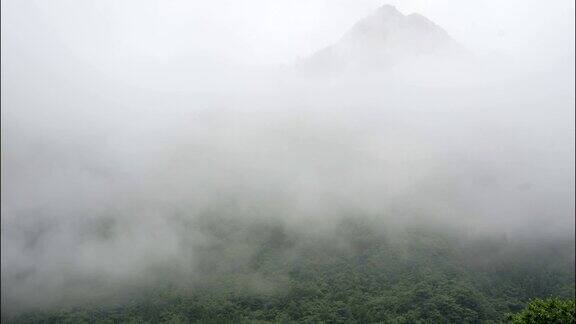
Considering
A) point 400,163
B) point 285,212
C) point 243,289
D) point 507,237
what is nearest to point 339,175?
point 400,163

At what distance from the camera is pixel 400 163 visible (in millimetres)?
149750

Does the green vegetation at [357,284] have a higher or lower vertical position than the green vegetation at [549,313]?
higher

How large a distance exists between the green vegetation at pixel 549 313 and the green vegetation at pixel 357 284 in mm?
34034

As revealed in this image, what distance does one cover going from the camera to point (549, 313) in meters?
35.3

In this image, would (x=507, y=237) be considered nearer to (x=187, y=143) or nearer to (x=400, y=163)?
(x=400, y=163)

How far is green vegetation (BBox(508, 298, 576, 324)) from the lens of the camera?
34625 millimetres

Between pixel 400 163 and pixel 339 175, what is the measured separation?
22539 mm

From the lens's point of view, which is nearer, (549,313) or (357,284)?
(549,313)

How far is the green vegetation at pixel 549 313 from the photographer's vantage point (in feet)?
114

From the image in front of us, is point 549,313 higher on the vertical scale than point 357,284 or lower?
lower

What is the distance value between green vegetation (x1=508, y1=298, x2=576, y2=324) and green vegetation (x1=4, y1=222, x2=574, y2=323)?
1340 inches

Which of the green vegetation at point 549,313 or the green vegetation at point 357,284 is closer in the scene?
the green vegetation at point 549,313

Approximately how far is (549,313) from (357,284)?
47.5m

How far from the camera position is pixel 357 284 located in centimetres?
8094
